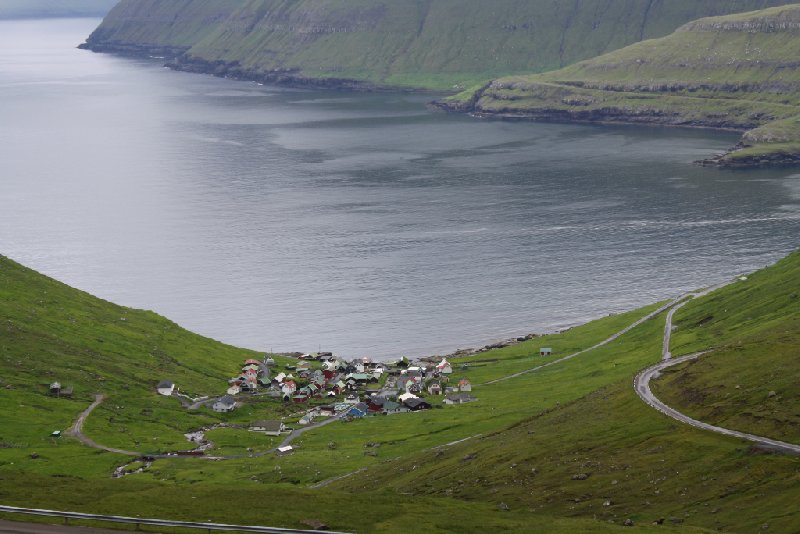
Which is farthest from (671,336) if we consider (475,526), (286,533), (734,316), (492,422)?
(286,533)

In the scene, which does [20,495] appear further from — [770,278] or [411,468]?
[770,278]

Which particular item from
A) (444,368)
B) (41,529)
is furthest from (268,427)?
(41,529)

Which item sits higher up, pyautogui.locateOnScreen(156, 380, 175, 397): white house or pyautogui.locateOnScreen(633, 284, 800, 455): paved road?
pyautogui.locateOnScreen(633, 284, 800, 455): paved road

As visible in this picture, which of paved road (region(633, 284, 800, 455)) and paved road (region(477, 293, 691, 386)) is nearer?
paved road (region(633, 284, 800, 455))

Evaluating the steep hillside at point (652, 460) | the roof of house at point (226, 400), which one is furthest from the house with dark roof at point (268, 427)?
the steep hillside at point (652, 460)

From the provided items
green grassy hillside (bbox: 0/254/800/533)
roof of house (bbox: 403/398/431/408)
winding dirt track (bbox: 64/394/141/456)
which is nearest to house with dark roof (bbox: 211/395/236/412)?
green grassy hillside (bbox: 0/254/800/533)

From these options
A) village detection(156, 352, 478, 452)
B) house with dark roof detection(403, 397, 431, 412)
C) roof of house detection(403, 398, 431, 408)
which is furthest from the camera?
roof of house detection(403, 398, 431, 408)

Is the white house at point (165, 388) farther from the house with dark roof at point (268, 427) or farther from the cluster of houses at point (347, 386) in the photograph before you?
the house with dark roof at point (268, 427)

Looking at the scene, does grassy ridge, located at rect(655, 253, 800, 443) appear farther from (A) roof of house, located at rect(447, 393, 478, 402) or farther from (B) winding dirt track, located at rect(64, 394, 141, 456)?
(B) winding dirt track, located at rect(64, 394, 141, 456)

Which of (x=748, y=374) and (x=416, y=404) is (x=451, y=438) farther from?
(x=748, y=374)

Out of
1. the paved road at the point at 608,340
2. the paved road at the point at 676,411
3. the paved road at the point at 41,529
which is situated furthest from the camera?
the paved road at the point at 608,340
